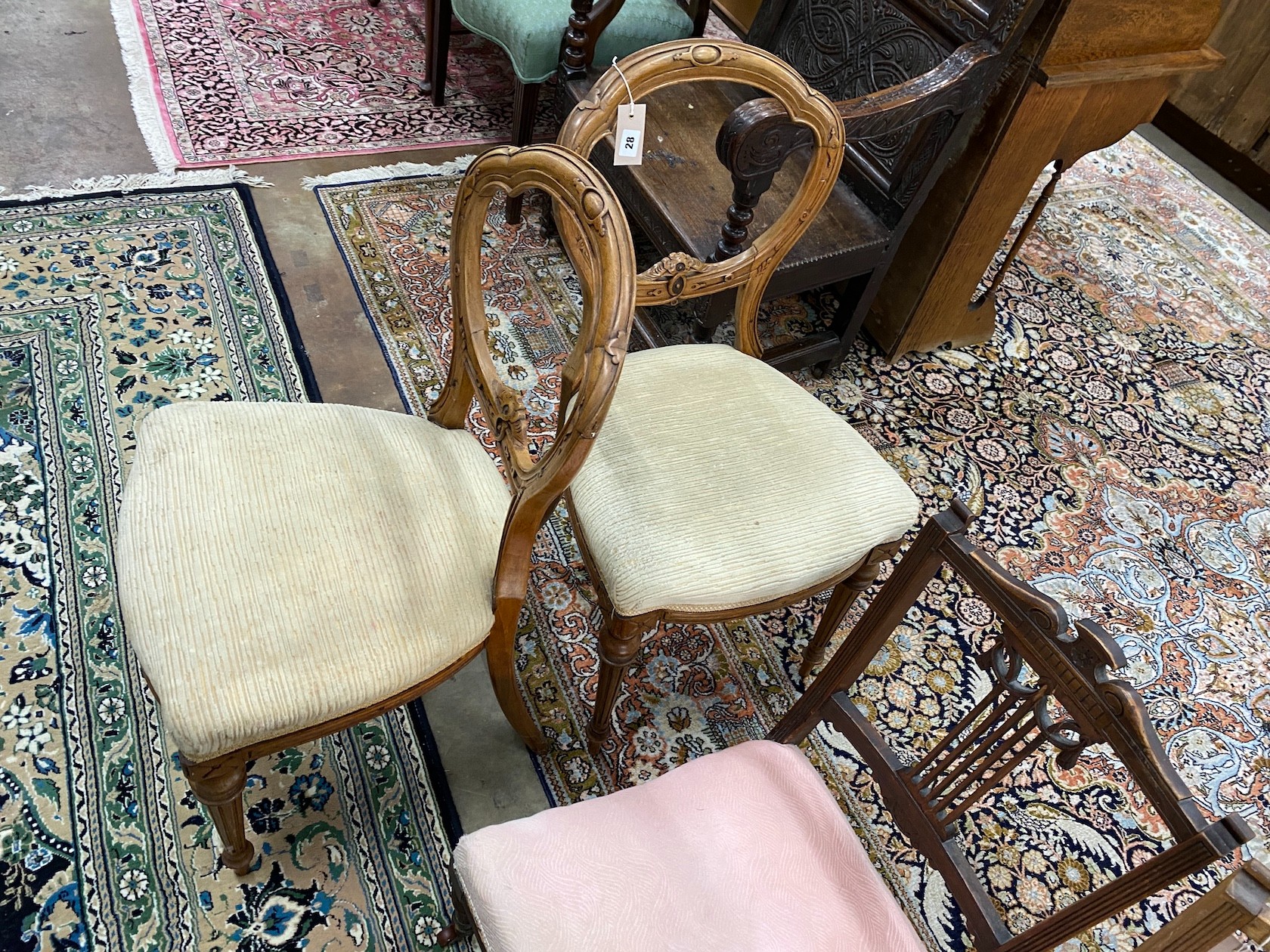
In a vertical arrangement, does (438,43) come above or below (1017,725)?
below

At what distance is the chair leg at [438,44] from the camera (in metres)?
2.54

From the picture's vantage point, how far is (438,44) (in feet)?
8.57

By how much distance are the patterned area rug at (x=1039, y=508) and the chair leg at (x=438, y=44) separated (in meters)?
0.40

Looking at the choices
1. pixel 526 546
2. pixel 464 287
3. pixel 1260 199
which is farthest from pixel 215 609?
pixel 1260 199

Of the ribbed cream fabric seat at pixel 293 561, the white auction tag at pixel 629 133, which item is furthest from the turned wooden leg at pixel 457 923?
the white auction tag at pixel 629 133

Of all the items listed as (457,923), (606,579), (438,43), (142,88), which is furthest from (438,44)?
(457,923)

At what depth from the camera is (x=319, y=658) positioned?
3.38 ft

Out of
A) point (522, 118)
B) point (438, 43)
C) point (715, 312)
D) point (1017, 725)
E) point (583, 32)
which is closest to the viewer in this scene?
point (1017, 725)

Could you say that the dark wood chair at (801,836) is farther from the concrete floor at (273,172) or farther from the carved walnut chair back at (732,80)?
the carved walnut chair back at (732,80)

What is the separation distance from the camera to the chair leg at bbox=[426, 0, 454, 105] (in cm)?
254

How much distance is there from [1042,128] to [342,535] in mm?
1716

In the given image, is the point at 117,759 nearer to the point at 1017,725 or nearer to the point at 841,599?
the point at 841,599

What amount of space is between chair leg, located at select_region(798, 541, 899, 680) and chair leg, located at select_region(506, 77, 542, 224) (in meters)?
1.36

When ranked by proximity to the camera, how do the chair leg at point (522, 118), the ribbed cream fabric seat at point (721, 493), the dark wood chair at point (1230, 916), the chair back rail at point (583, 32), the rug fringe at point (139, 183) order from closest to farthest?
the dark wood chair at point (1230, 916), the ribbed cream fabric seat at point (721, 493), the chair back rail at point (583, 32), the rug fringe at point (139, 183), the chair leg at point (522, 118)
